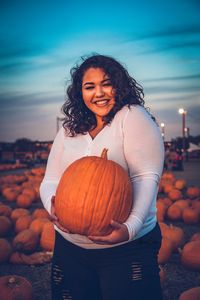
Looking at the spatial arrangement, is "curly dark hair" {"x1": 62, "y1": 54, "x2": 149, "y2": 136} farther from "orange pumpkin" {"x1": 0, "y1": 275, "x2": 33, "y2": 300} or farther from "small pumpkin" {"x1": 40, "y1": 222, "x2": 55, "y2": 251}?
"small pumpkin" {"x1": 40, "y1": 222, "x2": 55, "y2": 251}

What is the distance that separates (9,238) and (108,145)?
4118 millimetres

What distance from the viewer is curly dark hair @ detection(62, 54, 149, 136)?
2.43 m

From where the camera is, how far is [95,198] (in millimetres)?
2035

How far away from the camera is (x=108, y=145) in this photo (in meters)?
2.30

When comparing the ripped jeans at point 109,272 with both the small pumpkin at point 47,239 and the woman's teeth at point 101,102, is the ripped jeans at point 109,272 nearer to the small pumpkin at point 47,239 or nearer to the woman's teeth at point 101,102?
the woman's teeth at point 101,102

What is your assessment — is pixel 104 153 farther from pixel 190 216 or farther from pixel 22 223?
pixel 190 216

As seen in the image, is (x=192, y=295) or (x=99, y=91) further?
(x=192, y=295)

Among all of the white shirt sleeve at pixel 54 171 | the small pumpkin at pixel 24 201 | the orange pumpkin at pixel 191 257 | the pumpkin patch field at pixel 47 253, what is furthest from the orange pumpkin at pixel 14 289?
the small pumpkin at pixel 24 201

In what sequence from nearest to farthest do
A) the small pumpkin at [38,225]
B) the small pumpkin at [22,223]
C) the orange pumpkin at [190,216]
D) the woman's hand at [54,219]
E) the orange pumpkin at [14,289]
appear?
the woman's hand at [54,219] < the orange pumpkin at [14,289] < the small pumpkin at [38,225] < the small pumpkin at [22,223] < the orange pumpkin at [190,216]

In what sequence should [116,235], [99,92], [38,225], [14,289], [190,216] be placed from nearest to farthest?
[116,235] → [99,92] → [14,289] → [38,225] → [190,216]

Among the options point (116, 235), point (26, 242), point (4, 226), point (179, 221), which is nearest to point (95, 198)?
point (116, 235)

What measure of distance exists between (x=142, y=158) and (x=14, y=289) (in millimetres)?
1839

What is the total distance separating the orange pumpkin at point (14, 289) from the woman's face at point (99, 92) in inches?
68.4

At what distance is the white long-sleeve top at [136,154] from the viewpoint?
81.4 inches
